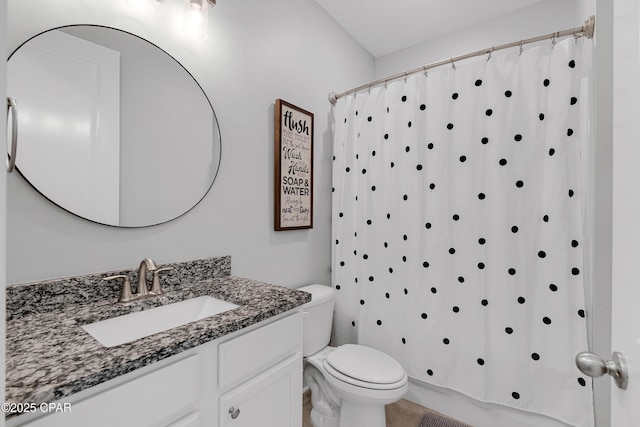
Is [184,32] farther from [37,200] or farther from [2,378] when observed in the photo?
[2,378]

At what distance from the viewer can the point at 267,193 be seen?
1714mm

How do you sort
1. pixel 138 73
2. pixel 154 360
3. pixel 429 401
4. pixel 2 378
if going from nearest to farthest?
pixel 2 378 < pixel 154 360 < pixel 138 73 < pixel 429 401

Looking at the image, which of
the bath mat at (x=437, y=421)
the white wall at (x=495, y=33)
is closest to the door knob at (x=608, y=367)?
the bath mat at (x=437, y=421)

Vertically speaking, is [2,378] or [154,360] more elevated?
[2,378]

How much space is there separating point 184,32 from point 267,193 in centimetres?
85

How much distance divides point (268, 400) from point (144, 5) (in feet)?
5.21

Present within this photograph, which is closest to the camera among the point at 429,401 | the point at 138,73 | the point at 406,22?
the point at 138,73

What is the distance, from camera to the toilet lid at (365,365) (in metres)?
1.44

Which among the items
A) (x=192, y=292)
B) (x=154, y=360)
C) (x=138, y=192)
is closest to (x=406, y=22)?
(x=138, y=192)

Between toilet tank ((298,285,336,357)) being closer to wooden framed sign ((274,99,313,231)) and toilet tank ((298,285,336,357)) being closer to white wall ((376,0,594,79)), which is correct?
wooden framed sign ((274,99,313,231))

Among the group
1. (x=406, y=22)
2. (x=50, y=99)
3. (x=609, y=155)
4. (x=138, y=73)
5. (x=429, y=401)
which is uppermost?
(x=406, y=22)

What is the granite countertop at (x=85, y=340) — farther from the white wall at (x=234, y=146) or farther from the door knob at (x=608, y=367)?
the door knob at (x=608, y=367)

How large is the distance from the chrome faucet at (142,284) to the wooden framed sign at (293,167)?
0.74m
